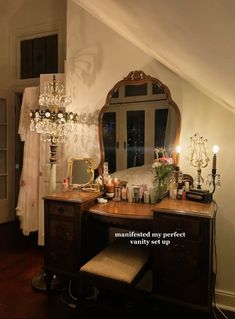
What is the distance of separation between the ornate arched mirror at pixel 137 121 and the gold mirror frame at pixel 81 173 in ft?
0.62

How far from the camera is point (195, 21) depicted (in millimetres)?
640

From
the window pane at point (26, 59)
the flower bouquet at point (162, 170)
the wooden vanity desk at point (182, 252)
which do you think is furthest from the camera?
the window pane at point (26, 59)

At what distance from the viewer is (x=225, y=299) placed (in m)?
2.19

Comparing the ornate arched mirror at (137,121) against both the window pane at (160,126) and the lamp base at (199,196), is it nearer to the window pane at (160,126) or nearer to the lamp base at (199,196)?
the window pane at (160,126)

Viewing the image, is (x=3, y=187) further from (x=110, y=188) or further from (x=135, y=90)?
(x=135, y=90)

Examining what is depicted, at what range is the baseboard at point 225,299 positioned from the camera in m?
2.17

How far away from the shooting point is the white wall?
2163 millimetres

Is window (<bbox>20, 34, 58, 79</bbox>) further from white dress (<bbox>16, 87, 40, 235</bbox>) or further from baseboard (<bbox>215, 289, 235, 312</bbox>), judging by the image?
baseboard (<bbox>215, 289, 235, 312</bbox>)

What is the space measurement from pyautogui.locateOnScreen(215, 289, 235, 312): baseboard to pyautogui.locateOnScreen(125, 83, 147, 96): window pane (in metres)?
1.85

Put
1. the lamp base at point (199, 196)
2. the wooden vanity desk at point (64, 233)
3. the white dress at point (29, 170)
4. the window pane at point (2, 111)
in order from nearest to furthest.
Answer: the lamp base at point (199, 196), the wooden vanity desk at point (64, 233), the white dress at point (29, 170), the window pane at point (2, 111)

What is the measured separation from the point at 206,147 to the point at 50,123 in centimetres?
140

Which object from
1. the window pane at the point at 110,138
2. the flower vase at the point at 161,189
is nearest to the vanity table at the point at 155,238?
the flower vase at the point at 161,189

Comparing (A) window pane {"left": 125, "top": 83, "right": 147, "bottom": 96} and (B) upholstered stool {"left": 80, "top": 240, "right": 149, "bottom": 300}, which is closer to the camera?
(B) upholstered stool {"left": 80, "top": 240, "right": 149, "bottom": 300}

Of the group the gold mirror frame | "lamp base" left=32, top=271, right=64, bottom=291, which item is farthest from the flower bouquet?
"lamp base" left=32, top=271, right=64, bottom=291
